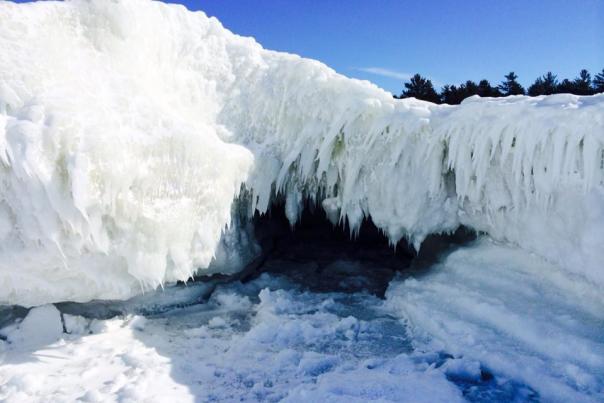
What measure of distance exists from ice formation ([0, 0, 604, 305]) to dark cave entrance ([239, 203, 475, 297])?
711 millimetres

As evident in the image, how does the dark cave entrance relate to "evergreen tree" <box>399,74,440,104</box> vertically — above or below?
below

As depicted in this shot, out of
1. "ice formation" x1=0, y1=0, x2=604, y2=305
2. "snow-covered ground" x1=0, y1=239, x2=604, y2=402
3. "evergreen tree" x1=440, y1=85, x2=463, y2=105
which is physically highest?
"evergreen tree" x1=440, y1=85, x2=463, y2=105

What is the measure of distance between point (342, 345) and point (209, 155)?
2.66 meters

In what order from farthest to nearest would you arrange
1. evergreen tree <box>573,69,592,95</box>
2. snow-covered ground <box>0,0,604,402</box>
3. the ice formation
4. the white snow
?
1. evergreen tree <box>573,69,592,95</box>
2. the ice formation
3. snow-covered ground <box>0,0,604,402</box>
4. the white snow

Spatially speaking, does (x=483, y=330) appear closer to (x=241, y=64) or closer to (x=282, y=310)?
(x=282, y=310)

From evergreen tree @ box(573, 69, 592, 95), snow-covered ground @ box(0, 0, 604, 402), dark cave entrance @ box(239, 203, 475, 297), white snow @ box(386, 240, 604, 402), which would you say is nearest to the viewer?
white snow @ box(386, 240, 604, 402)

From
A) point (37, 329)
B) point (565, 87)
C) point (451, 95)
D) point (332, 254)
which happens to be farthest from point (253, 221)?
point (565, 87)

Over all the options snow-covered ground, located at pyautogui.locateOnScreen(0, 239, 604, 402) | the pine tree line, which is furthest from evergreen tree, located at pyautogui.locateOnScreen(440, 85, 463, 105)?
snow-covered ground, located at pyautogui.locateOnScreen(0, 239, 604, 402)

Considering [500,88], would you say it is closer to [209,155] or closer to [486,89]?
[486,89]

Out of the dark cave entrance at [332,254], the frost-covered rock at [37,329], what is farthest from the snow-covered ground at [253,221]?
the dark cave entrance at [332,254]

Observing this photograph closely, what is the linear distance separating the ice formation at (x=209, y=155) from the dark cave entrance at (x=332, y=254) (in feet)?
2.33

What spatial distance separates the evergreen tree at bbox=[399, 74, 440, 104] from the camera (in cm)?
1648

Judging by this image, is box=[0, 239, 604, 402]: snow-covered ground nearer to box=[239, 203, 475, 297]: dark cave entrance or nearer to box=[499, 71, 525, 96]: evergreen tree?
box=[239, 203, 475, 297]: dark cave entrance

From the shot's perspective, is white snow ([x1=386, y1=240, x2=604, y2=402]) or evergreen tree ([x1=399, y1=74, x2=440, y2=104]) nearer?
white snow ([x1=386, y1=240, x2=604, y2=402])
